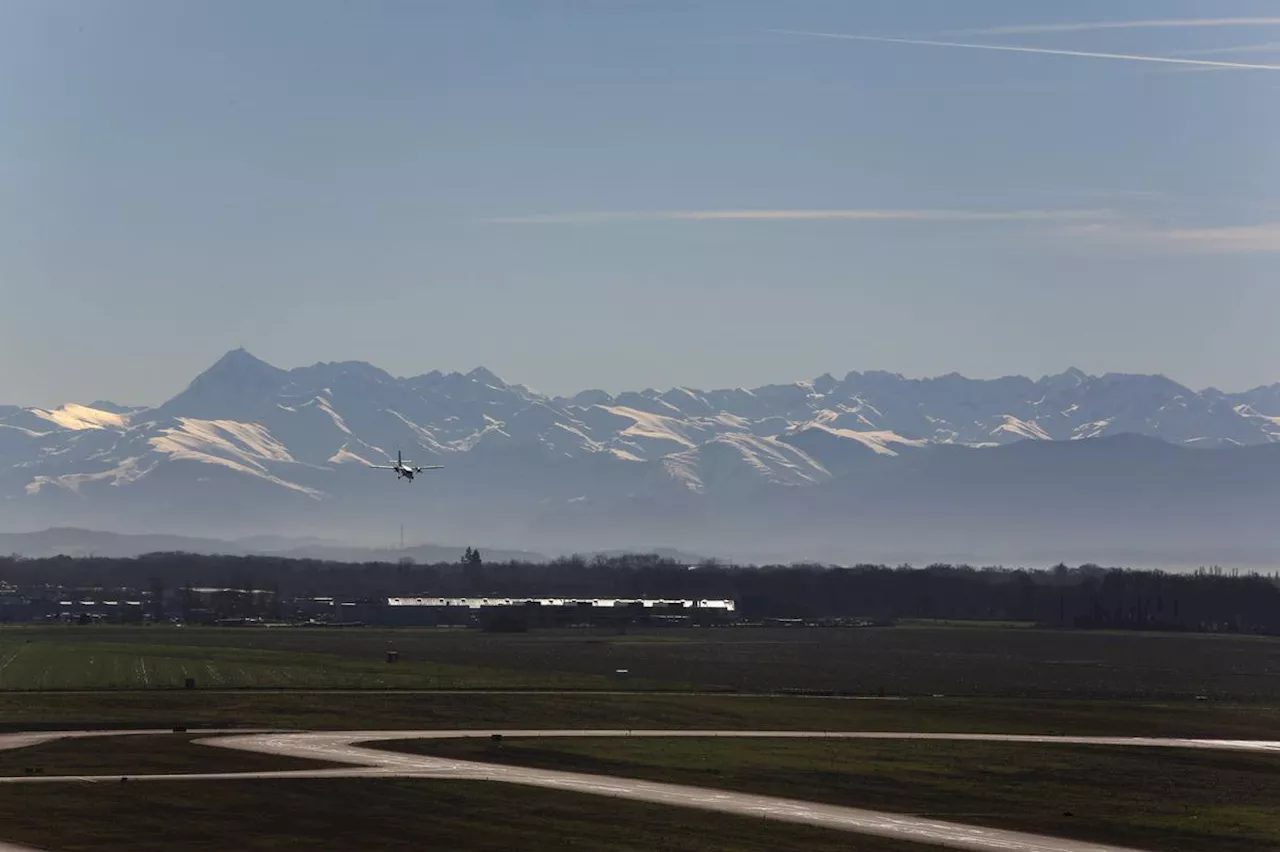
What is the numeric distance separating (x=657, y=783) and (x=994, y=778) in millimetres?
18961

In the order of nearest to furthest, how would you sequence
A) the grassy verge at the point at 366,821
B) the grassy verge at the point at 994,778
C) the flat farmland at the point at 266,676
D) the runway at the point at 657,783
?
the grassy verge at the point at 366,821 → the runway at the point at 657,783 → the grassy verge at the point at 994,778 → the flat farmland at the point at 266,676

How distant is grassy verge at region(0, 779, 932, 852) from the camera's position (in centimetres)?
8325

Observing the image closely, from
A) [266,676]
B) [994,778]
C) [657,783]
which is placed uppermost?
[266,676]

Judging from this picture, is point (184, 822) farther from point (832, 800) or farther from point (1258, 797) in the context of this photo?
point (1258, 797)

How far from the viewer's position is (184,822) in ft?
285

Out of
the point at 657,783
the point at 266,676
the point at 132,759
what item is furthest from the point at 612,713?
the point at 266,676

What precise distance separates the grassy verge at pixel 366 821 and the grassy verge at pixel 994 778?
1084 cm

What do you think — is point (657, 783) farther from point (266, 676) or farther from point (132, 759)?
point (266, 676)

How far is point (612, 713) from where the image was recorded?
142 m

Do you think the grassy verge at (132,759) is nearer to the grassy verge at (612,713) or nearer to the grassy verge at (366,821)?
the grassy verge at (366,821)

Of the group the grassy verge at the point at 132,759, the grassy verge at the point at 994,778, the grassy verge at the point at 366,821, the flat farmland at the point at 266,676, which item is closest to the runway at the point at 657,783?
the grassy verge at the point at 132,759

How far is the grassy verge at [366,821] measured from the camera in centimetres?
8325

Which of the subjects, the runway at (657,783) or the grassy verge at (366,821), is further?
the runway at (657,783)

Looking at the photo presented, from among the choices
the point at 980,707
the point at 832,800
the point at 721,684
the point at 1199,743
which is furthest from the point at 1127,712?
the point at 832,800
